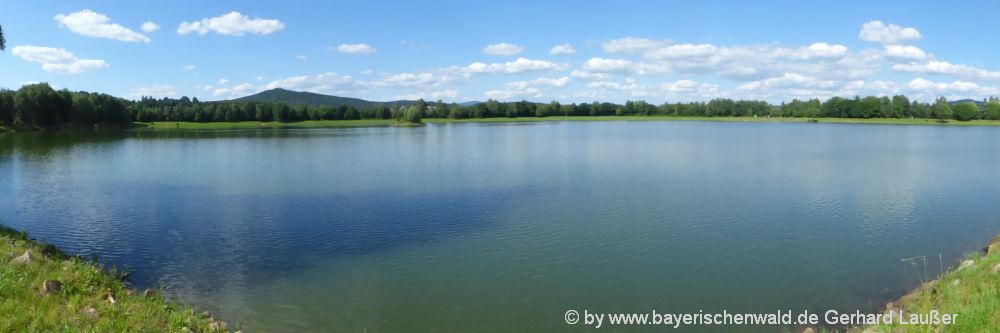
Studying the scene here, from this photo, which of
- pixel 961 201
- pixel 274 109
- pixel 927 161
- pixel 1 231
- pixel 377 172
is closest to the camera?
pixel 1 231

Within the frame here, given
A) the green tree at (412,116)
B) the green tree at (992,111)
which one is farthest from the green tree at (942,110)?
the green tree at (412,116)

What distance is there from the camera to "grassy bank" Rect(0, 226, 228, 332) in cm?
898

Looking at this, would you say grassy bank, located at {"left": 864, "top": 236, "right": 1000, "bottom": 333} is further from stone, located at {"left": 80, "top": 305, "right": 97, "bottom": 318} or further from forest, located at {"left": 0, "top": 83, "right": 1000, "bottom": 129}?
forest, located at {"left": 0, "top": 83, "right": 1000, "bottom": 129}

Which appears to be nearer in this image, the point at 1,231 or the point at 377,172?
the point at 1,231

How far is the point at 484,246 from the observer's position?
1744 cm

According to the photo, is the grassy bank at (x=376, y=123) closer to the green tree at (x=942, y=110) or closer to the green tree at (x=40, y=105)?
the green tree at (x=942, y=110)

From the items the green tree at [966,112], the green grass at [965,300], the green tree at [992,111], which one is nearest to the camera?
the green grass at [965,300]

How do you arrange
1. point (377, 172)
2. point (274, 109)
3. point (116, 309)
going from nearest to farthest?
1. point (116, 309)
2. point (377, 172)
3. point (274, 109)

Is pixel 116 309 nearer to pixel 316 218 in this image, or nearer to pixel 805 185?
pixel 316 218

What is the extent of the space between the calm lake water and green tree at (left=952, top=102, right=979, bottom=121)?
137899 millimetres

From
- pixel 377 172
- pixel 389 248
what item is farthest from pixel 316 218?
pixel 377 172

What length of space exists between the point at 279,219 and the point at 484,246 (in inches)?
354

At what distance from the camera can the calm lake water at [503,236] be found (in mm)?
12766

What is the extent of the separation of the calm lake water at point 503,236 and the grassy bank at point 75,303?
1231mm
